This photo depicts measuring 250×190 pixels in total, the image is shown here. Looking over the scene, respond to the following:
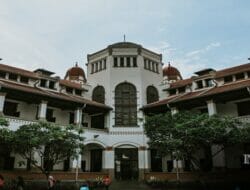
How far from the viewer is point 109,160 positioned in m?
34.3

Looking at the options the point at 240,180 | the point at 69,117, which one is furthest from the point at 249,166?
the point at 69,117

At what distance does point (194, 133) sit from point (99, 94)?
675 inches

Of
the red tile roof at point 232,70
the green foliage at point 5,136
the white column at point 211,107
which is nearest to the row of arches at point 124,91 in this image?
the red tile roof at point 232,70

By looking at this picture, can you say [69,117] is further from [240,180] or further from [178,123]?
[240,180]

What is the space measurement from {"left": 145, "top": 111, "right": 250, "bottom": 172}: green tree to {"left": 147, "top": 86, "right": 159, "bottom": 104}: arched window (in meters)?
10.7

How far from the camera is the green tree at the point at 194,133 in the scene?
79.8ft

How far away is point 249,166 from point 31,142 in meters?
20.8

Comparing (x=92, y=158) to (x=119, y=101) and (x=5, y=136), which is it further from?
(x=5, y=136)

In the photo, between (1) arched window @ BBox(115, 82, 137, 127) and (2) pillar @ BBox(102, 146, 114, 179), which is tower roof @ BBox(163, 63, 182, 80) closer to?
(1) arched window @ BBox(115, 82, 137, 127)

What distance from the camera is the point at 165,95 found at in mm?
38844

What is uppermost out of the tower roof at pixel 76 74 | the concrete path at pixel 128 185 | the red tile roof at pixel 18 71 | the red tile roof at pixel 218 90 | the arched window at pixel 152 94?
the tower roof at pixel 76 74

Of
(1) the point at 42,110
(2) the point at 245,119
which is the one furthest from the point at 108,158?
(2) the point at 245,119

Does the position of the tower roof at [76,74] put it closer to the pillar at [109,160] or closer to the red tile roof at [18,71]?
the red tile roof at [18,71]

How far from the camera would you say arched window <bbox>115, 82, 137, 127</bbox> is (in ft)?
118
